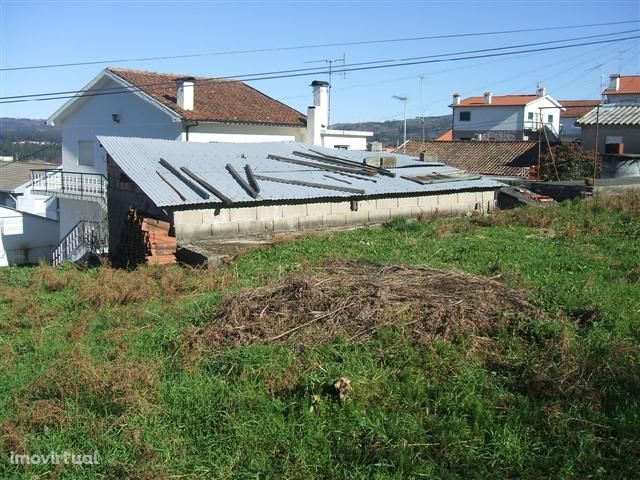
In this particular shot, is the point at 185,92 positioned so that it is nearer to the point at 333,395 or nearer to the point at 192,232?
the point at 192,232

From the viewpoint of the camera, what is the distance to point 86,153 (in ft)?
87.4

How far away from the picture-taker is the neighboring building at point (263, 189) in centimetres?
1249

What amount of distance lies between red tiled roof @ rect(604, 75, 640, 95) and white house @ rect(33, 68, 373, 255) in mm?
36377

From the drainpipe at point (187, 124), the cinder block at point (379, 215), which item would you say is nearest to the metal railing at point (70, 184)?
the drainpipe at point (187, 124)

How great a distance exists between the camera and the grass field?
414 cm

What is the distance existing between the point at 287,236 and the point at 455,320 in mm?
7803

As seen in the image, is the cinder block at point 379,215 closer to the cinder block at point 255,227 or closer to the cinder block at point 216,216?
the cinder block at point 255,227

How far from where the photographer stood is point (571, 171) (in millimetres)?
27156

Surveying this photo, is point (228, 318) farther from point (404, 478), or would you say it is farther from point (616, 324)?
point (616, 324)

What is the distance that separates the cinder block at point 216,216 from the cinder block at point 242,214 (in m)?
0.10

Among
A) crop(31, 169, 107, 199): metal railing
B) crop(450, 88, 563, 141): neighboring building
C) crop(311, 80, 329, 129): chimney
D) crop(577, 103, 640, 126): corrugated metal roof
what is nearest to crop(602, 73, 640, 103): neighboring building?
crop(450, 88, 563, 141): neighboring building

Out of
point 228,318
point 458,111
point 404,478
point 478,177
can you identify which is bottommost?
point 404,478

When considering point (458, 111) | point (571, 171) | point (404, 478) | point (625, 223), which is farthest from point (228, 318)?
point (458, 111)

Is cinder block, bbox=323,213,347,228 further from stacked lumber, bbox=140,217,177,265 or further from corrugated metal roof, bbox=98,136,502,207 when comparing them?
stacked lumber, bbox=140,217,177,265
